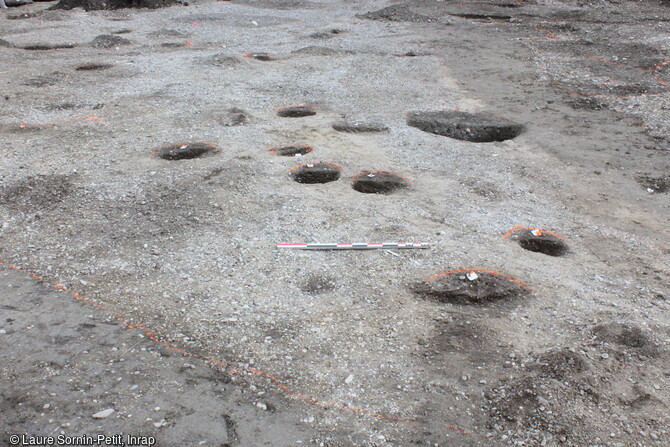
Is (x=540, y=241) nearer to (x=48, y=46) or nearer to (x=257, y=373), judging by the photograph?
(x=257, y=373)

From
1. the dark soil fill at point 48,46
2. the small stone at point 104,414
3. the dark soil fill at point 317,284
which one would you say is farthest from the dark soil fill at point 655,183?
the dark soil fill at point 48,46

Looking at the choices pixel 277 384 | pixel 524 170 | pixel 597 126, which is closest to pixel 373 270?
pixel 277 384

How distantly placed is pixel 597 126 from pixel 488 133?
70.2 inches

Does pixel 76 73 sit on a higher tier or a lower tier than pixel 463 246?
higher

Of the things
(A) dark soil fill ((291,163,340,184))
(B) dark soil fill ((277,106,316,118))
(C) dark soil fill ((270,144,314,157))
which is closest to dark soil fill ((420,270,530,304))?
(A) dark soil fill ((291,163,340,184))

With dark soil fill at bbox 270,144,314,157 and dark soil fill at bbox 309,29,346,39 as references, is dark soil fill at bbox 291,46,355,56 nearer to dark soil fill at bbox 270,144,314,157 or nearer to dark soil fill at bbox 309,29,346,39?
dark soil fill at bbox 309,29,346,39

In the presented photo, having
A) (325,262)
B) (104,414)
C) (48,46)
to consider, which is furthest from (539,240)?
(48,46)

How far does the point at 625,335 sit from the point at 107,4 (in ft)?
60.8

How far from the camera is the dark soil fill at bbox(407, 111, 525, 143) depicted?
8.15m

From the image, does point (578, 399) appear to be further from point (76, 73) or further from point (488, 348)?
point (76, 73)

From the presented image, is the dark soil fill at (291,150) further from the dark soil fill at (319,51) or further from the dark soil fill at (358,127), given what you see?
the dark soil fill at (319,51)

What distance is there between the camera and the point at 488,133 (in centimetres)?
820

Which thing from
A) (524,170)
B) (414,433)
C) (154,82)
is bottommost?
(414,433)

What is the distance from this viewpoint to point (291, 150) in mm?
7121
